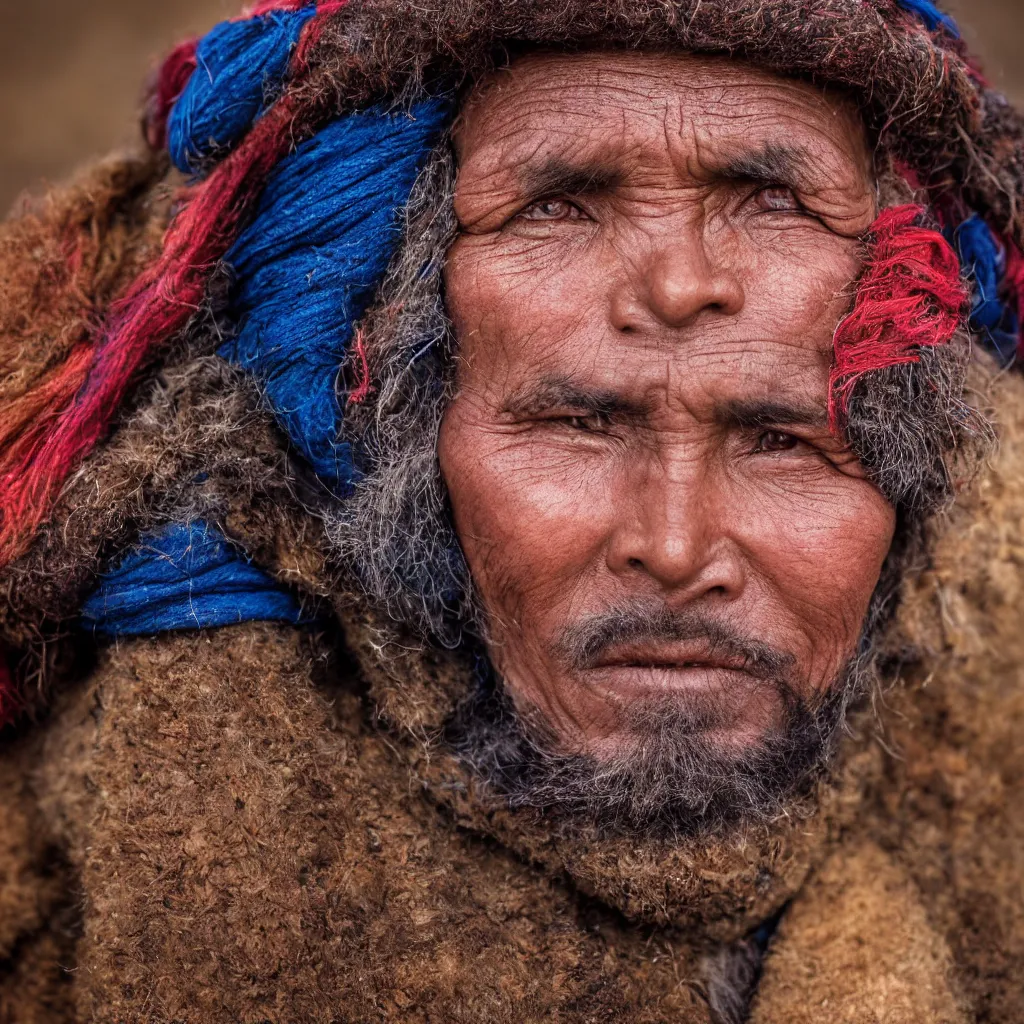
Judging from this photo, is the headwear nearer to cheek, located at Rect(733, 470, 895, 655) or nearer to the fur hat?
the fur hat

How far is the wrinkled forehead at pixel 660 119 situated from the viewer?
1970 mm

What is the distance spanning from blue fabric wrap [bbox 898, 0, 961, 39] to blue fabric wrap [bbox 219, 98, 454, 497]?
84cm

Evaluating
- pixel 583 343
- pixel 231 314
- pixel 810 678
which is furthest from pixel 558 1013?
pixel 231 314

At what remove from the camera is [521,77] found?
203cm

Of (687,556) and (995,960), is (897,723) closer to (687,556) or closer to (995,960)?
(995,960)

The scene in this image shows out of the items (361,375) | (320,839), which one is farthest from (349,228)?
(320,839)

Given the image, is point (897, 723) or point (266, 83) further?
point (897, 723)

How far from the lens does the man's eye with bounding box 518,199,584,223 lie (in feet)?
6.75

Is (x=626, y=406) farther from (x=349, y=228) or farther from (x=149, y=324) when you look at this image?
(x=149, y=324)

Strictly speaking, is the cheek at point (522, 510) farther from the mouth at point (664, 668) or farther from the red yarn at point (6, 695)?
the red yarn at point (6, 695)

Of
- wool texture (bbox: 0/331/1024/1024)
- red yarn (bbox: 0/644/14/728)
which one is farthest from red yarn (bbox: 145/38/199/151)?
red yarn (bbox: 0/644/14/728)

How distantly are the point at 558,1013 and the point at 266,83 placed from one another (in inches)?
67.7

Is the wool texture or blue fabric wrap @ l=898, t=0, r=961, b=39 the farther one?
blue fabric wrap @ l=898, t=0, r=961, b=39

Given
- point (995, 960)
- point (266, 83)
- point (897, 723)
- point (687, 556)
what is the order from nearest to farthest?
point (687, 556) → point (266, 83) → point (995, 960) → point (897, 723)
